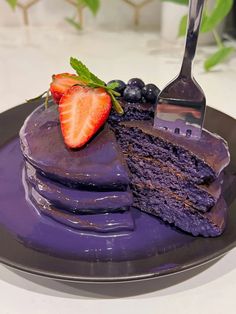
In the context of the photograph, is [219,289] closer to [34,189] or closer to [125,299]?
[125,299]

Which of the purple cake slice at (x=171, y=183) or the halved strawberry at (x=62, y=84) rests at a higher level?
the halved strawberry at (x=62, y=84)

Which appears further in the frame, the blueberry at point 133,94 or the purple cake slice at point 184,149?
the blueberry at point 133,94

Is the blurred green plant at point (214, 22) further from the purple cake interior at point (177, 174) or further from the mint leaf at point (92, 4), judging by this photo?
the purple cake interior at point (177, 174)

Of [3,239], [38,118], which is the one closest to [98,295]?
[3,239]

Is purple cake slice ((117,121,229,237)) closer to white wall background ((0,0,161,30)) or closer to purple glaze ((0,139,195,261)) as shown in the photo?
purple glaze ((0,139,195,261))

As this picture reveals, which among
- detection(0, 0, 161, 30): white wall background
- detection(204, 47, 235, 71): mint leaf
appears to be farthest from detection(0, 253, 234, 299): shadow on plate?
detection(0, 0, 161, 30): white wall background

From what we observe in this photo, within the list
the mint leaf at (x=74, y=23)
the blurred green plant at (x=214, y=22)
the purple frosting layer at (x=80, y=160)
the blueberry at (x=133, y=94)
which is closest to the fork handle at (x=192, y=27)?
the blueberry at (x=133, y=94)
